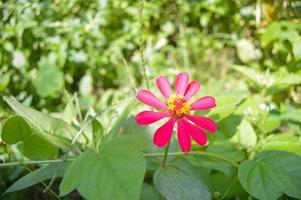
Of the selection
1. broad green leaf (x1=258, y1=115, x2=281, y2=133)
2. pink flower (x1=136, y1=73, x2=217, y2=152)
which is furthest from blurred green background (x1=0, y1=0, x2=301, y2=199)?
pink flower (x1=136, y1=73, x2=217, y2=152)

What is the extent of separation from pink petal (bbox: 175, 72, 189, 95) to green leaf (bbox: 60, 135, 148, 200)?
0.14 metres

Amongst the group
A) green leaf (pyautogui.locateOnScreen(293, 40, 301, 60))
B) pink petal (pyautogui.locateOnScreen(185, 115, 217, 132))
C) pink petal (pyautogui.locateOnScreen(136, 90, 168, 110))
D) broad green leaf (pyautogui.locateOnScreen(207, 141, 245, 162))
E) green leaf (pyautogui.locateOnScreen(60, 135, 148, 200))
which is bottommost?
broad green leaf (pyautogui.locateOnScreen(207, 141, 245, 162))

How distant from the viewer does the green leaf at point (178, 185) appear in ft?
2.69

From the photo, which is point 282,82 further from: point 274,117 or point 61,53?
point 61,53

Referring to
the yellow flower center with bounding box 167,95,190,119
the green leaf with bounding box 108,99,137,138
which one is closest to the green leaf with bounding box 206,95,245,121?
the yellow flower center with bounding box 167,95,190,119

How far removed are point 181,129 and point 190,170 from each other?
0.17m

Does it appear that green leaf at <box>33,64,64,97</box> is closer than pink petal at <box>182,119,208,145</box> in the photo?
No

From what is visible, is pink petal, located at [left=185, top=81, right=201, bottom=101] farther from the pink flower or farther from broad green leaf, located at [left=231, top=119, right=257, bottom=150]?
broad green leaf, located at [left=231, top=119, right=257, bottom=150]

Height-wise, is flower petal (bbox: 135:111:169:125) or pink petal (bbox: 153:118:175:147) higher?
flower petal (bbox: 135:111:169:125)

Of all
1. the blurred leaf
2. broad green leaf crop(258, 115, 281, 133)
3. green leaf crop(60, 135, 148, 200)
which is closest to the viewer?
green leaf crop(60, 135, 148, 200)

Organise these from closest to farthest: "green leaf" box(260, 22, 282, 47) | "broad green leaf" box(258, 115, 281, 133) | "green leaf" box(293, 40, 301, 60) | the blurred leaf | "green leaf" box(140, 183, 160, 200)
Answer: "green leaf" box(140, 183, 160, 200) < "broad green leaf" box(258, 115, 281, 133) < "green leaf" box(293, 40, 301, 60) < "green leaf" box(260, 22, 282, 47) < the blurred leaf

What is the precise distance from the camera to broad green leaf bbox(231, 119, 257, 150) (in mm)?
1045

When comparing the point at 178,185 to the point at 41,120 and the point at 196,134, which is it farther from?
the point at 41,120

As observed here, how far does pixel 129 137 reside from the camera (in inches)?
33.1
